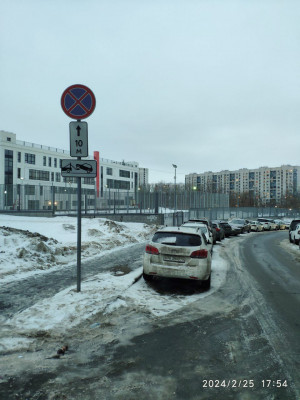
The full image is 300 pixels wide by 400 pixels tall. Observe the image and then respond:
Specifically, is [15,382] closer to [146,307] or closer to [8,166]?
[146,307]

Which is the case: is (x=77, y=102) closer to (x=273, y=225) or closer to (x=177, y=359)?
(x=177, y=359)

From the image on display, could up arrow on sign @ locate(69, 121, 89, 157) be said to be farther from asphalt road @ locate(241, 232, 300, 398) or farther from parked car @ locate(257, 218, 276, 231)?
parked car @ locate(257, 218, 276, 231)

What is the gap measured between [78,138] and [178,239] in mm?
3595

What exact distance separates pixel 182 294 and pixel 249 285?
93.0 inches

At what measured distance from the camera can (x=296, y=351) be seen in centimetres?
443

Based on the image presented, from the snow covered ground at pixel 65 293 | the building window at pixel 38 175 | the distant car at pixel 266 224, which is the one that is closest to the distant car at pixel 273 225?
the distant car at pixel 266 224

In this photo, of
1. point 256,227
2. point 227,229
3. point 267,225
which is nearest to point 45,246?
point 227,229

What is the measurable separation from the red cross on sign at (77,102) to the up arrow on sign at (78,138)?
240 millimetres

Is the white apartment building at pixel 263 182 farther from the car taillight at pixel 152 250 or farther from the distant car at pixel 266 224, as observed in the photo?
the car taillight at pixel 152 250

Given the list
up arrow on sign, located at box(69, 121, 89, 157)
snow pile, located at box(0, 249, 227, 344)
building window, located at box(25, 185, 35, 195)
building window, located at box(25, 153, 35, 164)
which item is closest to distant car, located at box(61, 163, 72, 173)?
up arrow on sign, located at box(69, 121, 89, 157)

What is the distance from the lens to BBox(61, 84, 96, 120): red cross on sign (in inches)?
271

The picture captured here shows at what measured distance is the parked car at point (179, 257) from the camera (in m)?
7.62

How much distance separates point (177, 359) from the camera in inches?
164

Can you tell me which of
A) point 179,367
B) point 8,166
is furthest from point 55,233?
point 8,166
